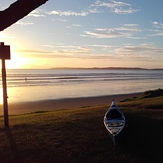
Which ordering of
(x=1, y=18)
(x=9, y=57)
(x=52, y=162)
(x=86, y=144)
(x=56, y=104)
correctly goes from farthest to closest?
(x=56, y=104)
(x=9, y=57)
(x=86, y=144)
(x=52, y=162)
(x=1, y=18)

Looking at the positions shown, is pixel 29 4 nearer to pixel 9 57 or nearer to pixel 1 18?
pixel 1 18

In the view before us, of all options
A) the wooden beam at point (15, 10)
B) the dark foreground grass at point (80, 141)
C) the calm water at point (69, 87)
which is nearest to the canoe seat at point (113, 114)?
the dark foreground grass at point (80, 141)

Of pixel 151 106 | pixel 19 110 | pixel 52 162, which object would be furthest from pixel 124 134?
pixel 19 110

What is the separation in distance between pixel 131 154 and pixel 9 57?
4.70 m

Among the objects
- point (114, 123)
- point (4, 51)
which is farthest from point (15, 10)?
point (4, 51)

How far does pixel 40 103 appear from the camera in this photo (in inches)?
941

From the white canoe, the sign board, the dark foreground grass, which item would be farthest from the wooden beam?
the sign board

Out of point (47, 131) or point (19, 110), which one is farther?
point (19, 110)

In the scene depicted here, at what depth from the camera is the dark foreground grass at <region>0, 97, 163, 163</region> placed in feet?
22.0

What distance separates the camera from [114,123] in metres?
7.99

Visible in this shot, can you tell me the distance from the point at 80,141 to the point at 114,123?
111 cm

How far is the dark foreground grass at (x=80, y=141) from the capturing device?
672cm

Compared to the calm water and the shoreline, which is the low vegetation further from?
the calm water

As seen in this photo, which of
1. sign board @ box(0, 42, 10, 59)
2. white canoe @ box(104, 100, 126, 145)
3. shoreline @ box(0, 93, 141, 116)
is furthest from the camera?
shoreline @ box(0, 93, 141, 116)
